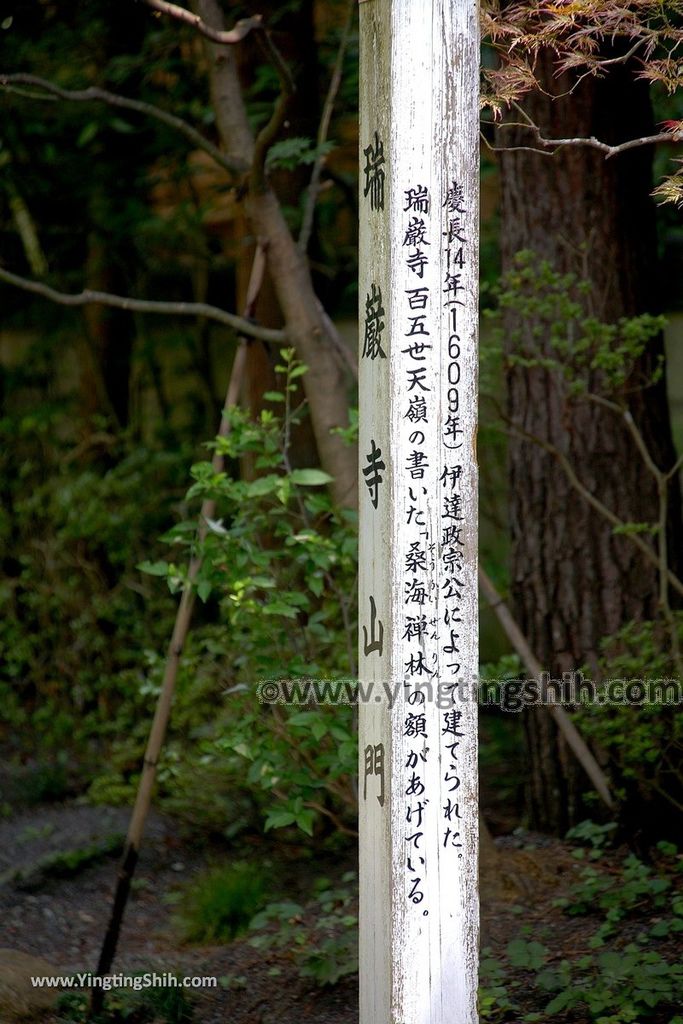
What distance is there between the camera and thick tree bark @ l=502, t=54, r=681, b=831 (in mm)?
4328

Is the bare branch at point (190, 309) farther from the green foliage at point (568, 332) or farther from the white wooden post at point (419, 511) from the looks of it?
the white wooden post at point (419, 511)

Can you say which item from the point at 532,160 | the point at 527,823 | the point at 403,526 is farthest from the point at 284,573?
the point at 532,160

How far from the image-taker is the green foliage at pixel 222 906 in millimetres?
4039

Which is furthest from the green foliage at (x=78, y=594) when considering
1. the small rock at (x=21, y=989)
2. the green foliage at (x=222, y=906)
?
the small rock at (x=21, y=989)

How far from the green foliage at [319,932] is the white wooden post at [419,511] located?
0.92 metres

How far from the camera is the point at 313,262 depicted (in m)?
5.62

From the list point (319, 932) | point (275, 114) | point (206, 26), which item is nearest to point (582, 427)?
point (275, 114)

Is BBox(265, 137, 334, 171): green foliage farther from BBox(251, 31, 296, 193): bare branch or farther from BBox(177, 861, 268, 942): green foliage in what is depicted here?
BBox(177, 861, 268, 942): green foliage

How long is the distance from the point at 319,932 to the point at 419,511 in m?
1.97

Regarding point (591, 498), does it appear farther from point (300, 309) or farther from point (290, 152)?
point (290, 152)

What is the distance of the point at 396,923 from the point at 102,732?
3.87 meters

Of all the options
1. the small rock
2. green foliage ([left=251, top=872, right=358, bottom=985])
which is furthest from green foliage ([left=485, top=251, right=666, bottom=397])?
the small rock

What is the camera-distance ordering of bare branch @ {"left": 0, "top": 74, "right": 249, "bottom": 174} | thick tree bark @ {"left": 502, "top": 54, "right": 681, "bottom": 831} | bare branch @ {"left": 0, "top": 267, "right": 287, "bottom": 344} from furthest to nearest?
thick tree bark @ {"left": 502, "top": 54, "right": 681, "bottom": 831}
bare branch @ {"left": 0, "top": 267, "right": 287, "bottom": 344}
bare branch @ {"left": 0, "top": 74, "right": 249, "bottom": 174}

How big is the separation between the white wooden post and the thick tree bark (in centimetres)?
195
